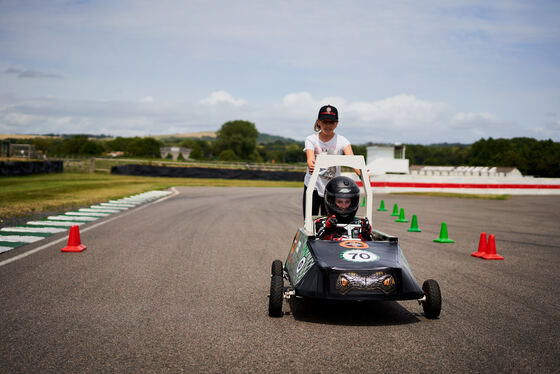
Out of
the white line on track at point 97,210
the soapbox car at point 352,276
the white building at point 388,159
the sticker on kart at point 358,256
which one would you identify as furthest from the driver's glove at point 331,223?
the white building at point 388,159

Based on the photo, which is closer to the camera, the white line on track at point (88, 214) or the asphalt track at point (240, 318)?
the asphalt track at point (240, 318)

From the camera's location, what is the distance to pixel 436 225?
13914 millimetres

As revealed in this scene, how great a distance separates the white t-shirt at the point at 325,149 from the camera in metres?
6.38

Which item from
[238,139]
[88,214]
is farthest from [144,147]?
[88,214]

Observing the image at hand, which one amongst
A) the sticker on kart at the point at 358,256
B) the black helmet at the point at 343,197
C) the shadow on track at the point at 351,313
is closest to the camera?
the sticker on kart at the point at 358,256

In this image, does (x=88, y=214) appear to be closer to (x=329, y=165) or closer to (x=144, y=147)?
(x=329, y=165)

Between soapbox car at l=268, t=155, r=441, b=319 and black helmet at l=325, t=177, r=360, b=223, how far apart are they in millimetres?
350

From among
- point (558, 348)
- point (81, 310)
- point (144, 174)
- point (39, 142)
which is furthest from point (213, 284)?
point (39, 142)

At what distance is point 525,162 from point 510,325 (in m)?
108

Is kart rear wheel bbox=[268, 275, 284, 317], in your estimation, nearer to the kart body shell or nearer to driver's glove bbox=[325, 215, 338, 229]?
the kart body shell

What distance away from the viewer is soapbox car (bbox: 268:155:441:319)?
4.48 metres

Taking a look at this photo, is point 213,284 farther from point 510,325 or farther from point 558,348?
point 558,348

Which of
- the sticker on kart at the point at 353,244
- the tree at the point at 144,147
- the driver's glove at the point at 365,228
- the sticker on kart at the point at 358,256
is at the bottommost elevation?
the sticker on kart at the point at 358,256

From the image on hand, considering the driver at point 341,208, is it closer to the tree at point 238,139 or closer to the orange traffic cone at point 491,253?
the orange traffic cone at point 491,253
